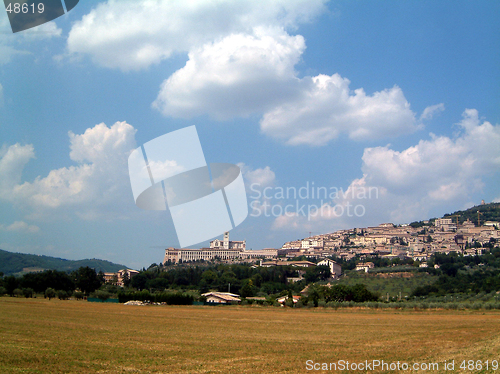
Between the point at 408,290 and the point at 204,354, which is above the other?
the point at 204,354

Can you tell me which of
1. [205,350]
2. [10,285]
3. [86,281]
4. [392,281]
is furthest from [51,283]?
[205,350]

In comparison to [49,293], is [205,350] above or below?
above

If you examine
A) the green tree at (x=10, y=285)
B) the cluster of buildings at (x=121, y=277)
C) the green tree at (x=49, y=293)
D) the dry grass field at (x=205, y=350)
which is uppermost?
the dry grass field at (x=205, y=350)

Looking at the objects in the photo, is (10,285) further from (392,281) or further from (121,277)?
(121,277)

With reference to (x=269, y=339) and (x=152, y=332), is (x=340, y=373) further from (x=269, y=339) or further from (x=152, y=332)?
(x=152, y=332)

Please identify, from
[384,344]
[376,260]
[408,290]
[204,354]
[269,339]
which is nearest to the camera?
[204,354]

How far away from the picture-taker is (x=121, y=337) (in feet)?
60.2

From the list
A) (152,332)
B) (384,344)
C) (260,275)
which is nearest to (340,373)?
(384,344)

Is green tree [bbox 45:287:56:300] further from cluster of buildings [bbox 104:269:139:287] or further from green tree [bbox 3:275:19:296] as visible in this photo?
cluster of buildings [bbox 104:269:139:287]

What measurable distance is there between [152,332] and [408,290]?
6919cm

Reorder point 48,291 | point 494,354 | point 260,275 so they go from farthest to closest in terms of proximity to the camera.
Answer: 1. point 260,275
2. point 48,291
3. point 494,354

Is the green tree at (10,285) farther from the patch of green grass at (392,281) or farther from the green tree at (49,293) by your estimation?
the patch of green grass at (392,281)

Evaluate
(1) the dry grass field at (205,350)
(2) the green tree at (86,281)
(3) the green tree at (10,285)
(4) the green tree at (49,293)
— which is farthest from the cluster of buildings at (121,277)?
(1) the dry grass field at (205,350)

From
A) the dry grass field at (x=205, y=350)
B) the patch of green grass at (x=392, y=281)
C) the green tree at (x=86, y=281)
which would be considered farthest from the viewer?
the green tree at (x=86, y=281)
